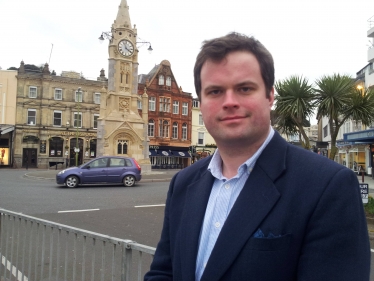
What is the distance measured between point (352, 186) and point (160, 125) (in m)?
49.3

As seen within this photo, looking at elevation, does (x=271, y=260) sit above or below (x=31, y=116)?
below

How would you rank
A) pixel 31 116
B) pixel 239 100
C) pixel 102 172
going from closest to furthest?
pixel 239 100 → pixel 102 172 → pixel 31 116

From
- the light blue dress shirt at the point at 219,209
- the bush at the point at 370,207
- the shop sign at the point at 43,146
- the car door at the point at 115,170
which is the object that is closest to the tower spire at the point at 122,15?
the car door at the point at 115,170

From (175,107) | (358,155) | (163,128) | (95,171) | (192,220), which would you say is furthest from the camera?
(175,107)

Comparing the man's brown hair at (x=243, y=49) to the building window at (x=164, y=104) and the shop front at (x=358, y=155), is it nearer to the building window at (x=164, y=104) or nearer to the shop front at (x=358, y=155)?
the shop front at (x=358, y=155)

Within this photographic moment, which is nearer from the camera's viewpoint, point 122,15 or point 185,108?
point 122,15

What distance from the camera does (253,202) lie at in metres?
1.50

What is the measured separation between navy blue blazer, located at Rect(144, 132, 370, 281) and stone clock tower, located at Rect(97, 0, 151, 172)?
2925 centimetres

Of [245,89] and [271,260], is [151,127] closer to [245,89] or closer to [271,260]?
[245,89]

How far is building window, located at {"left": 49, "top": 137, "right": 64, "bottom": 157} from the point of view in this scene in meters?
45.7

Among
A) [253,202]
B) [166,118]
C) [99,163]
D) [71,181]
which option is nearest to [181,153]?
[166,118]

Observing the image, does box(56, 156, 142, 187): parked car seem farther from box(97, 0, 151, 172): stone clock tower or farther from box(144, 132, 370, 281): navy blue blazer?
box(144, 132, 370, 281): navy blue blazer

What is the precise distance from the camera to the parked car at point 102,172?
17188 millimetres

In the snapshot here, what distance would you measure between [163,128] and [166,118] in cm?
161
